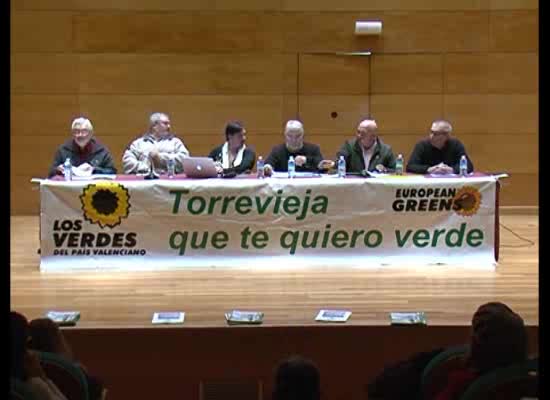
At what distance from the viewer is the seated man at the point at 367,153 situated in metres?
7.46

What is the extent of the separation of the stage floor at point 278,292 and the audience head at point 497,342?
2.52m

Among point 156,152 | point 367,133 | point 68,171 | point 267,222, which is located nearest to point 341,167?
point 367,133

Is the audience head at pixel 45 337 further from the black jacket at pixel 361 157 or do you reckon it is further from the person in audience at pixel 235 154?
the black jacket at pixel 361 157

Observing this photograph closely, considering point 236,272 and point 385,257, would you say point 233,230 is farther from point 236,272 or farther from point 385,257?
point 385,257

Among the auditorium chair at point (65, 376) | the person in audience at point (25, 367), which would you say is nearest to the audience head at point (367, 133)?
the auditorium chair at point (65, 376)

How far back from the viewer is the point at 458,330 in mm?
3902

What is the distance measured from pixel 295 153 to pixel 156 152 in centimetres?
122

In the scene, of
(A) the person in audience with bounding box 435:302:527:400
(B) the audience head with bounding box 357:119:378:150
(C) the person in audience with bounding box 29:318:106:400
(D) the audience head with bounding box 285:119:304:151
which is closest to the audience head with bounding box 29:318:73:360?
(C) the person in audience with bounding box 29:318:106:400

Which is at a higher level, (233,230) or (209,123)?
(209,123)

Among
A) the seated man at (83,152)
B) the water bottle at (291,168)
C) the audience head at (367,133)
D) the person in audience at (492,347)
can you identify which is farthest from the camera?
the audience head at (367,133)

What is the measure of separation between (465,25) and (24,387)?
877 cm

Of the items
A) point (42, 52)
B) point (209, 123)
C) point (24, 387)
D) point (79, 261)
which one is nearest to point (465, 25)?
point (209, 123)

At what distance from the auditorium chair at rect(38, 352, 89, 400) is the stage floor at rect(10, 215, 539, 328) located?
2.27 m

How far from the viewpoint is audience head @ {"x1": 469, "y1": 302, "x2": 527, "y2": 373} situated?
198cm
